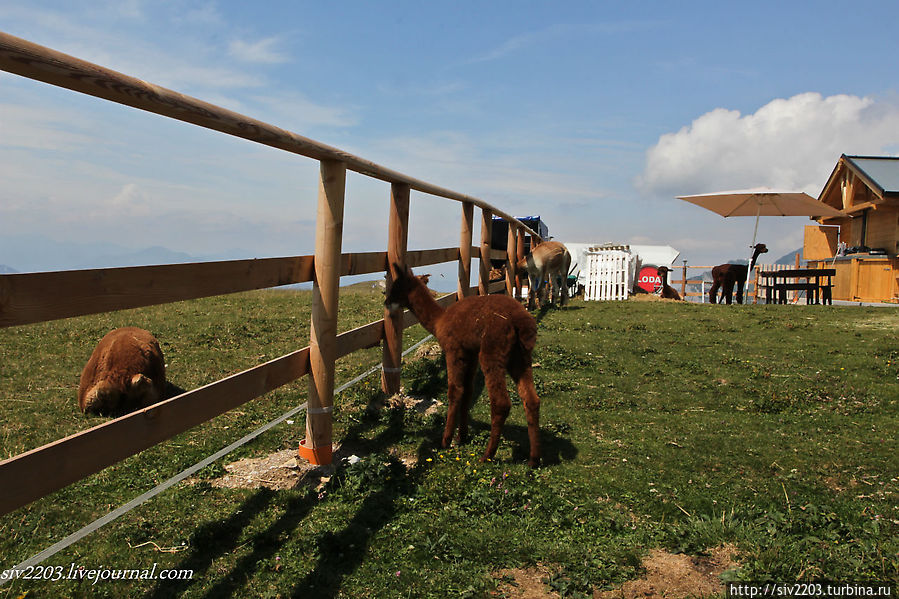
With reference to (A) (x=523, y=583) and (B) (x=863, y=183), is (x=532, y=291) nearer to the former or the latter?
(A) (x=523, y=583)

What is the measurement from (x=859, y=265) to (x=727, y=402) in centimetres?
2120

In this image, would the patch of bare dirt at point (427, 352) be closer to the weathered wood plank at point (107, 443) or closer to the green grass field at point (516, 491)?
the green grass field at point (516, 491)

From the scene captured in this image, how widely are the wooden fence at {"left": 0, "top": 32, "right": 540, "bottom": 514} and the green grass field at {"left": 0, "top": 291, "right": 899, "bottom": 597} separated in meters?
0.79

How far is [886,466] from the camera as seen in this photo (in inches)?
178

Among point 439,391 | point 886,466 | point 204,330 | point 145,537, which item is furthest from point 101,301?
point 204,330

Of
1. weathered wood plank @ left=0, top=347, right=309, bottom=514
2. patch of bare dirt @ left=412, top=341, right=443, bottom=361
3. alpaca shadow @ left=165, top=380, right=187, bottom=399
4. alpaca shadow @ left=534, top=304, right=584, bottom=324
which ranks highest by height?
alpaca shadow @ left=534, top=304, right=584, bottom=324

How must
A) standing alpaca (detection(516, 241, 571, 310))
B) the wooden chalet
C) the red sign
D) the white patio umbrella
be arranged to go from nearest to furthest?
standing alpaca (detection(516, 241, 571, 310)) < the white patio umbrella < the wooden chalet < the red sign

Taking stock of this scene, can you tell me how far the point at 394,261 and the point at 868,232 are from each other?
26074mm

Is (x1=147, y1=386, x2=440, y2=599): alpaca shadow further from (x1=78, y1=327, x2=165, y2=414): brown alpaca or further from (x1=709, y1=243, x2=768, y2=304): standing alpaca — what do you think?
(x1=709, y1=243, x2=768, y2=304): standing alpaca

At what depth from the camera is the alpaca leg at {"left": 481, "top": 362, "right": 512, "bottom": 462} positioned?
4.66m

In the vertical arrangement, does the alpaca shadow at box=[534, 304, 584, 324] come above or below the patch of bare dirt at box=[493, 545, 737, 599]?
above

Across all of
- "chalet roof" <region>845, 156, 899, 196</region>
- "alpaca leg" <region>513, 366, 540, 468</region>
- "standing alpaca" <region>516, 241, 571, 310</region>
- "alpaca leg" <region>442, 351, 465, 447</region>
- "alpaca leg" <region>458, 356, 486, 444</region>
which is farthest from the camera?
"chalet roof" <region>845, 156, 899, 196</region>
